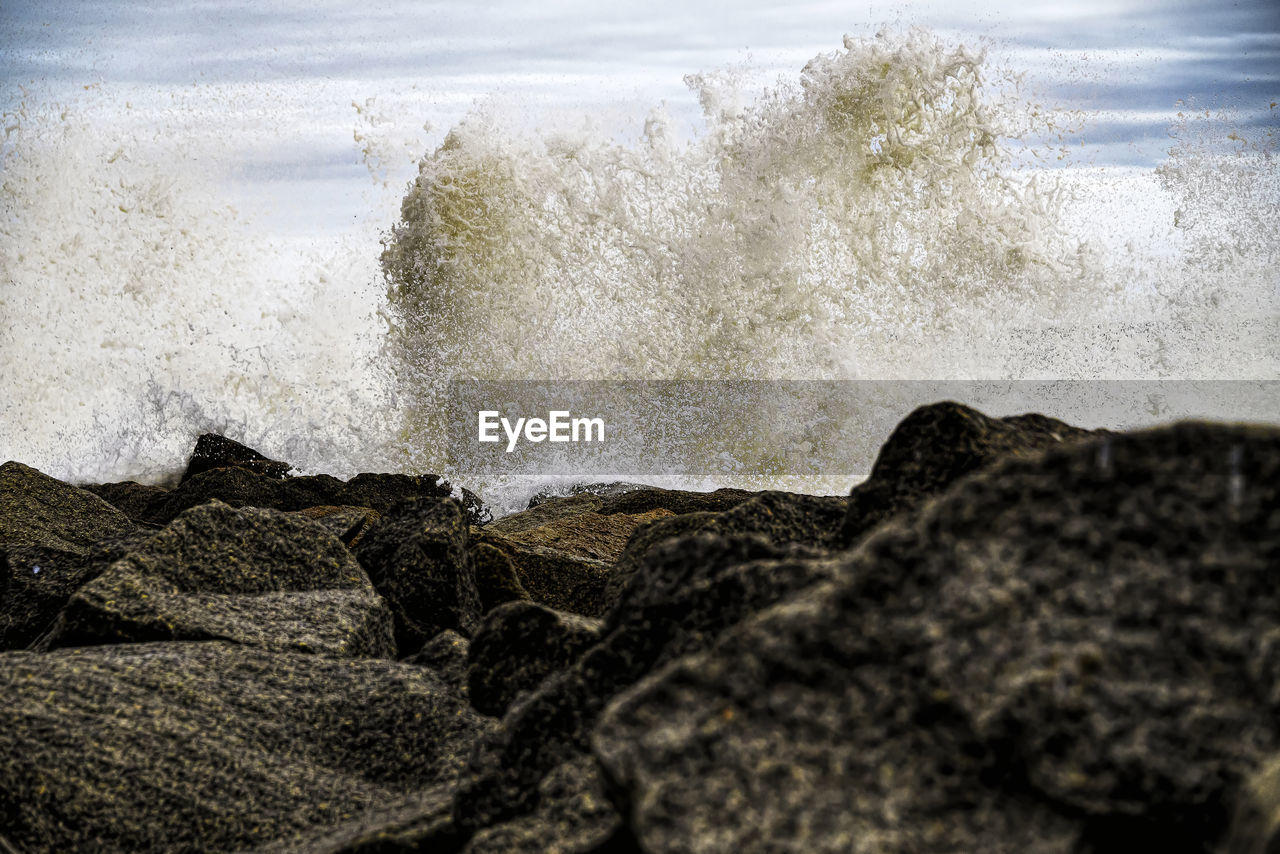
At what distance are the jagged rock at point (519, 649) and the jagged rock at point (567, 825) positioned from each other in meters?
0.57

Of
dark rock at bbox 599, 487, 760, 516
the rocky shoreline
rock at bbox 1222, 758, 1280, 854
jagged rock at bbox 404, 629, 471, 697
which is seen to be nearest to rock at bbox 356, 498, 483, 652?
the rocky shoreline

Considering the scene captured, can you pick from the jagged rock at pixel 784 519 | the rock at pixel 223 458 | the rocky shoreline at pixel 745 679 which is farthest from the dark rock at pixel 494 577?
the rock at pixel 223 458

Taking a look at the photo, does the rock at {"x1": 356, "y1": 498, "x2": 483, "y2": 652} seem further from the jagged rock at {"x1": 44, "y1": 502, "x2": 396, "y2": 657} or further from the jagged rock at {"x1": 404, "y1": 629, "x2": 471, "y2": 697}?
the jagged rock at {"x1": 404, "y1": 629, "x2": 471, "y2": 697}

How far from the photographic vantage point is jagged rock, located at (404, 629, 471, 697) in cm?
262

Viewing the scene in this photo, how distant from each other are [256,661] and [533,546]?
7.04ft

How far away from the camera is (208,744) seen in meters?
2.22

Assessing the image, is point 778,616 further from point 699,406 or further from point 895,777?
point 699,406

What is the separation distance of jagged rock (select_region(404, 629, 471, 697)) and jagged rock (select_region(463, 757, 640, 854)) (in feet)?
3.38

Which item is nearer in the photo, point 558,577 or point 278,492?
point 558,577

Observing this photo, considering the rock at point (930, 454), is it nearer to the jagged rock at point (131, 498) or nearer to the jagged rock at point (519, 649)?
the jagged rock at point (519, 649)

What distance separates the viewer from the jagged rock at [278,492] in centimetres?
630

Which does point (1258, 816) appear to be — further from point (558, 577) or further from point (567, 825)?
point (558, 577)

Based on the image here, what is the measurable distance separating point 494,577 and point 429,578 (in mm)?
435

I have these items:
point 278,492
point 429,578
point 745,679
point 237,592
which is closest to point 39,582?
point 237,592
